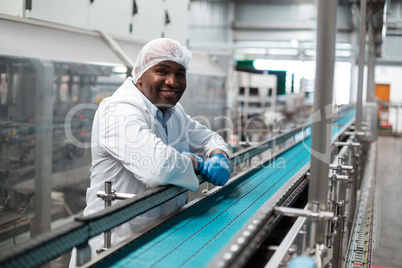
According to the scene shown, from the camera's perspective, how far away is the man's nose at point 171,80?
5.85 ft

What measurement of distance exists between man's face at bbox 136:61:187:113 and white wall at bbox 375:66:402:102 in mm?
15658

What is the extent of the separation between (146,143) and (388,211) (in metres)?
4.96

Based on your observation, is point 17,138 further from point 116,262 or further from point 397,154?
point 397,154

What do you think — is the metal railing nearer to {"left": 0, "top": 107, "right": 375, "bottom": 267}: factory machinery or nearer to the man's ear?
{"left": 0, "top": 107, "right": 375, "bottom": 267}: factory machinery

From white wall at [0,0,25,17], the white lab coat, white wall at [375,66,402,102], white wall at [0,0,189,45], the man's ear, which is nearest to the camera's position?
the white lab coat

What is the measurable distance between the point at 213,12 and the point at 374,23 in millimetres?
10251

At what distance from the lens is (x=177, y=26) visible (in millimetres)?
4777

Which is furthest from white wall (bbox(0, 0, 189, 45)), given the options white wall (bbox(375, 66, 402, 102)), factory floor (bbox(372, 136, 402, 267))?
white wall (bbox(375, 66, 402, 102))

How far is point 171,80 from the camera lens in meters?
1.79

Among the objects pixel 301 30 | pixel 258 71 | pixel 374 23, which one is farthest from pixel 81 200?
pixel 301 30

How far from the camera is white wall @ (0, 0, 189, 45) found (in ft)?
9.40

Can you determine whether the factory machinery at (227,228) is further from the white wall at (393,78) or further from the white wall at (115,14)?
the white wall at (393,78)

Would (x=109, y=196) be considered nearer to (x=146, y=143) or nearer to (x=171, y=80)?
(x=146, y=143)

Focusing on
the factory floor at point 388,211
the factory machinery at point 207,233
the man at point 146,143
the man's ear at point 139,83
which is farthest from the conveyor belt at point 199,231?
the factory floor at point 388,211
